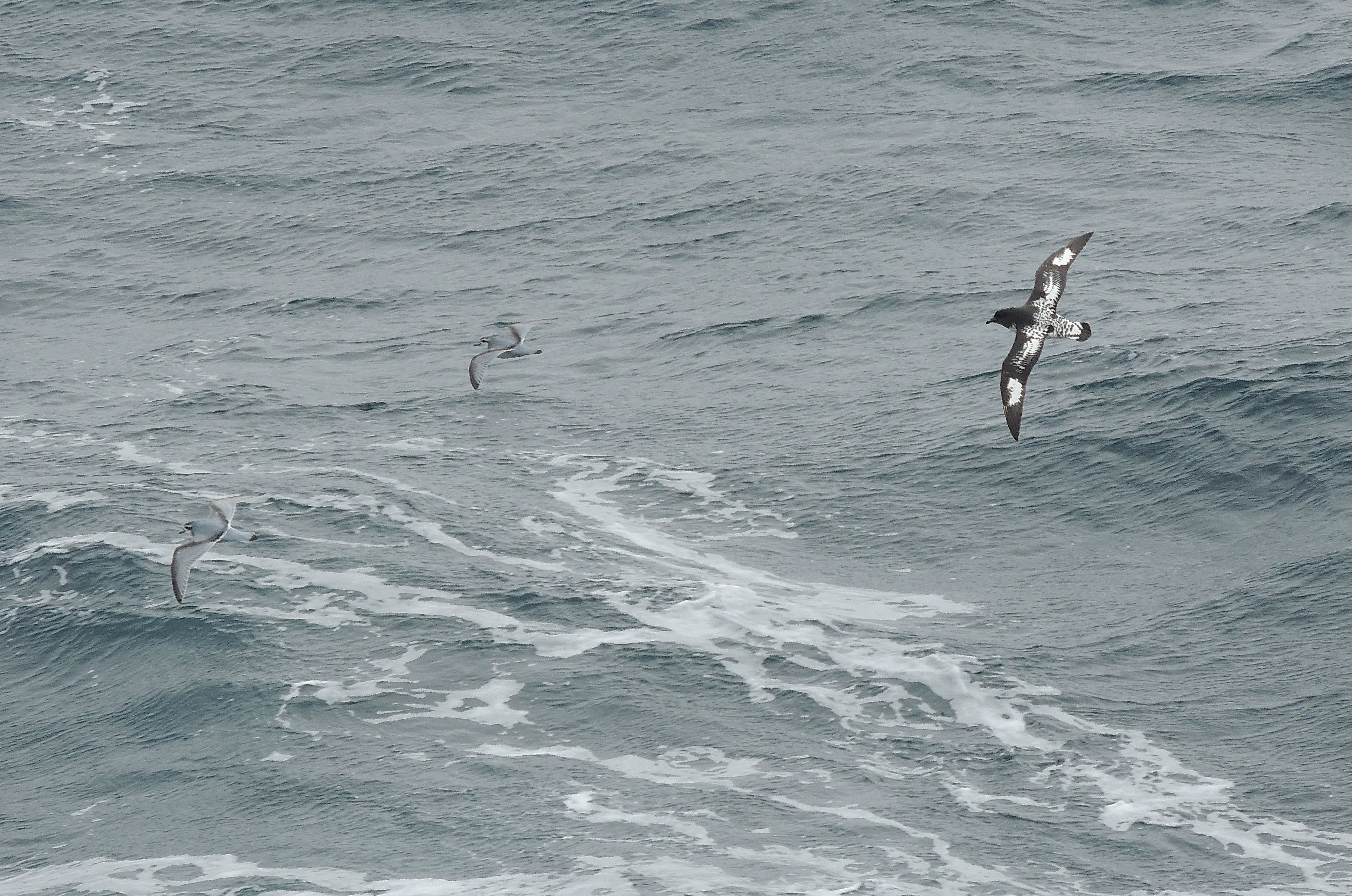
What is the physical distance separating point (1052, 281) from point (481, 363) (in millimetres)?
10849

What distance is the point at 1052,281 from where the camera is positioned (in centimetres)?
2898

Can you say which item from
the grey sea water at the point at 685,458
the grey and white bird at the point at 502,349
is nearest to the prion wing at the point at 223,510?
the grey sea water at the point at 685,458

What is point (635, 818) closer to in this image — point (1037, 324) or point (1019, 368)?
point (1019, 368)

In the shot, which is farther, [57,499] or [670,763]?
[57,499]

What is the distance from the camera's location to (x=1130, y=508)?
116 ft

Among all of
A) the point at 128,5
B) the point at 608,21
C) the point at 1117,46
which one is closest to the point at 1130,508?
the point at 1117,46

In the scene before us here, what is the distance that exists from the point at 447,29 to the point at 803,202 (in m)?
18.7

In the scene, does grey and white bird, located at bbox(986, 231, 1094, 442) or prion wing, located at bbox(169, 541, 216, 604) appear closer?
grey and white bird, located at bbox(986, 231, 1094, 442)

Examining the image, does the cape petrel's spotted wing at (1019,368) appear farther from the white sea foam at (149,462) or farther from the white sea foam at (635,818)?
the white sea foam at (149,462)

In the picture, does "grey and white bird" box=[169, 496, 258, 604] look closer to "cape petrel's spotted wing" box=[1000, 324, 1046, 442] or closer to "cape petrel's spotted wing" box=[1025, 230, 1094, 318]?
"cape petrel's spotted wing" box=[1000, 324, 1046, 442]

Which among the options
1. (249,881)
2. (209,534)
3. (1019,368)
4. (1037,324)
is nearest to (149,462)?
(209,534)

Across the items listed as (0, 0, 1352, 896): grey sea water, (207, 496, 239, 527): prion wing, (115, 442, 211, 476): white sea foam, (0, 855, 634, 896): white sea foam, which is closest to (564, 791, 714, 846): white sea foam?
(0, 0, 1352, 896): grey sea water

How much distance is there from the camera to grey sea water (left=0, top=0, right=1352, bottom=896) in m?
28.3

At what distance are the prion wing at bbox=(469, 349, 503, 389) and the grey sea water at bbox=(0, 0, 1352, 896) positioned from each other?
3.91 metres
